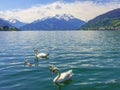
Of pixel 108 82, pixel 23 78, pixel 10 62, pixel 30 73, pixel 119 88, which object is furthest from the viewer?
pixel 10 62

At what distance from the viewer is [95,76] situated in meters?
32.0

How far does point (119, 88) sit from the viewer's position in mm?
26625

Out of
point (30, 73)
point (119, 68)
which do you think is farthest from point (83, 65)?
point (30, 73)

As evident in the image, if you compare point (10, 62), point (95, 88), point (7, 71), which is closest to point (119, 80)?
point (95, 88)

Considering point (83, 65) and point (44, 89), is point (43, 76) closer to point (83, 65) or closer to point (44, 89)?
point (44, 89)

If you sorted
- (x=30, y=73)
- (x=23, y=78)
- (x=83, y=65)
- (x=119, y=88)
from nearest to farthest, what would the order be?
1. (x=119, y=88)
2. (x=23, y=78)
3. (x=30, y=73)
4. (x=83, y=65)

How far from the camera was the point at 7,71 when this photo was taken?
3641cm

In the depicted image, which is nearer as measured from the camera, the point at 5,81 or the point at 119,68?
the point at 5,81

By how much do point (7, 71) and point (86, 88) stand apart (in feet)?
45.0

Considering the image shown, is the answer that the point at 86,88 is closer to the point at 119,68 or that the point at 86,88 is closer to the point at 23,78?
the point at 23,78

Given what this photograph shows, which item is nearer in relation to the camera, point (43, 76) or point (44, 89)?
point (44, 89)

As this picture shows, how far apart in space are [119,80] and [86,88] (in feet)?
15.9

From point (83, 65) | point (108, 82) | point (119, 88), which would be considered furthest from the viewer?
point (83, 65)

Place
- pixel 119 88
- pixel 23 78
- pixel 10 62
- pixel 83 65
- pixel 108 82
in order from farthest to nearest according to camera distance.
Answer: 1. pixel 10 62
2. pixel 83 65
3. pixel 23 78
4. pixel 108 82
5. pixel 119 88
